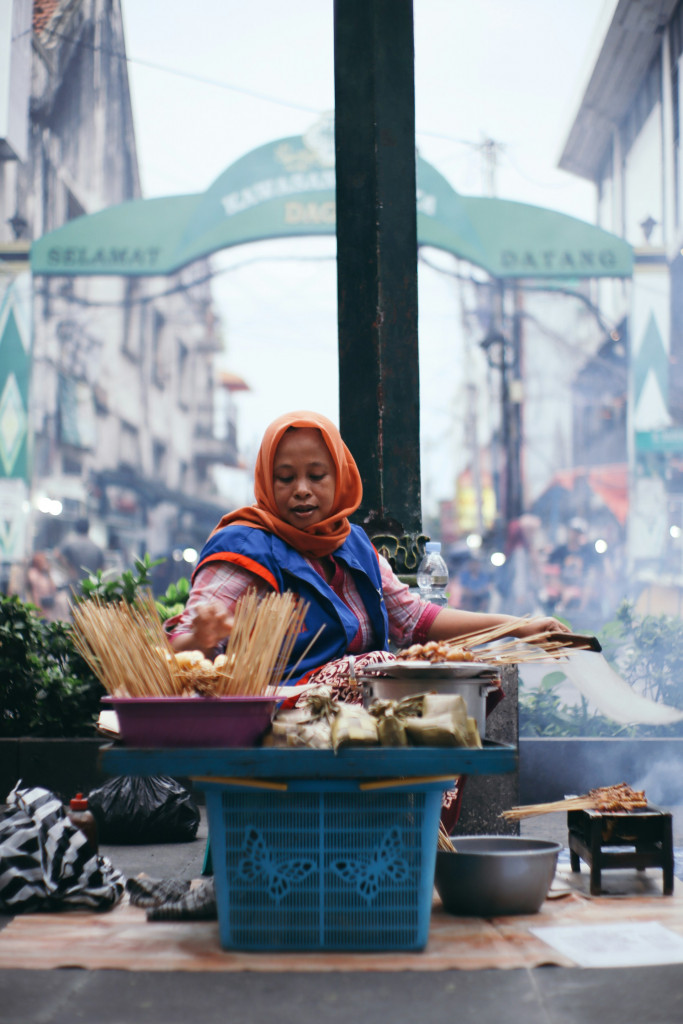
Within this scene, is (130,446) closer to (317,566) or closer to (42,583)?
(42,583)

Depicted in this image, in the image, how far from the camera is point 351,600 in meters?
2.75

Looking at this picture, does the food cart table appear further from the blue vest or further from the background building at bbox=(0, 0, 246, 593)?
the background building at bbox=(0, 0, 246, 593)

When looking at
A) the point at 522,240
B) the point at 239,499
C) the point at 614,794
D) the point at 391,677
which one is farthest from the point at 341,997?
the point at 239,499

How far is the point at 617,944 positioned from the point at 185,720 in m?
1.00

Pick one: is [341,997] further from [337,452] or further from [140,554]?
[140,554]

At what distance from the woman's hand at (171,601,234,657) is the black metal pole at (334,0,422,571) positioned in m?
1.26

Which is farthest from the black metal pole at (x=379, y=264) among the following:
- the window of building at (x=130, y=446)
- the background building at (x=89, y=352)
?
the window of building at (x=130, y=446)

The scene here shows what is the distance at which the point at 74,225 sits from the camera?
11.6m

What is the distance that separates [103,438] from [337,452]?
1043cm

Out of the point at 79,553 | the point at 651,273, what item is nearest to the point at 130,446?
the point at 79,553

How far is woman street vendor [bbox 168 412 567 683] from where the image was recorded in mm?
2562

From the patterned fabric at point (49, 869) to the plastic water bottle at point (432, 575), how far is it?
149 cm

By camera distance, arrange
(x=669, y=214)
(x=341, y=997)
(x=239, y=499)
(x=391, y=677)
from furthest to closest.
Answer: (x=239, y=499), (x=669, y=214), (x=391, y=677), (x=341, y=997)

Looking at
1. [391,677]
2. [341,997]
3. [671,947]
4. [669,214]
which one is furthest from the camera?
[669,214]
